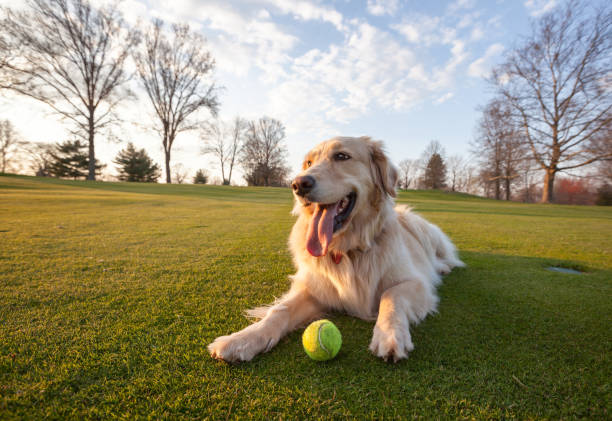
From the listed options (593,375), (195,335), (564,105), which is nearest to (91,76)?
(195,335)

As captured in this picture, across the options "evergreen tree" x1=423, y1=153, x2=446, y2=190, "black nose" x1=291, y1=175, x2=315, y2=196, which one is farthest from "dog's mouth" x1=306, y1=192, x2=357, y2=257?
"evergreen tree" x1=423, y1=153, x2=446, y2=190

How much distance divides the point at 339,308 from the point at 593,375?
4.70ft

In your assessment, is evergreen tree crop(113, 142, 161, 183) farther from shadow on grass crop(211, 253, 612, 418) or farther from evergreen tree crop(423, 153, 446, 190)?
evergreen tree crop(423, 153, 446, 190)

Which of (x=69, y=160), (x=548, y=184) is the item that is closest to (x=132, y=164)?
(x=69, y=160)

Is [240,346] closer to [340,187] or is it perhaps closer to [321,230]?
[321,230]

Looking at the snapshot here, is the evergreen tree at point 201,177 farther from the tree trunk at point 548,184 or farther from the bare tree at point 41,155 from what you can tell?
the tree trunk at point 548,184

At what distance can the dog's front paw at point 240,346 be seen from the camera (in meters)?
1.41

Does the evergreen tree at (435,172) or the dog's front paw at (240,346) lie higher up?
the evergreen tree at (435,172)

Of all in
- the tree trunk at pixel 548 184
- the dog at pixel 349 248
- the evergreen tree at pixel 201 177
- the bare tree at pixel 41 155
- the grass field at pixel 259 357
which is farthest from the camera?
the evergreen tree at pixel 201 177

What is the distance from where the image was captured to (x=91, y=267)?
2.84 meters

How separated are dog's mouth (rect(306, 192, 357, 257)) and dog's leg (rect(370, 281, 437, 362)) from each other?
62cm

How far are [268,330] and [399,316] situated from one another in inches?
33.7

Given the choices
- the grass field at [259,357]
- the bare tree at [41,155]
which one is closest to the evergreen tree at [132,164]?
the bare tree at [41,155]

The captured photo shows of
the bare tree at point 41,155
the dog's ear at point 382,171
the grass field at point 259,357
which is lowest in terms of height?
the grass field at point 259,357
